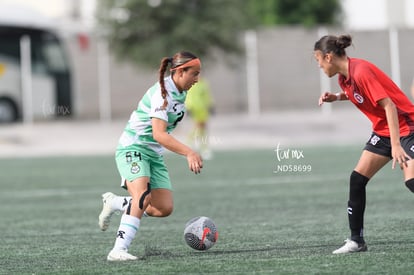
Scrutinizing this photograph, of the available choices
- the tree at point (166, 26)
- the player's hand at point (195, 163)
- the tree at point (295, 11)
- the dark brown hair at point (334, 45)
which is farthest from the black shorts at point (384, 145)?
the tree at point (295, 11)

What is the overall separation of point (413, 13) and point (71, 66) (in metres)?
20.1

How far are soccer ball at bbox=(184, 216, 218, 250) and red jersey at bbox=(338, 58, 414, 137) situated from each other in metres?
1.64

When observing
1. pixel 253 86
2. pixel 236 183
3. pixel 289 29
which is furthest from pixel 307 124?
pixel 236 183

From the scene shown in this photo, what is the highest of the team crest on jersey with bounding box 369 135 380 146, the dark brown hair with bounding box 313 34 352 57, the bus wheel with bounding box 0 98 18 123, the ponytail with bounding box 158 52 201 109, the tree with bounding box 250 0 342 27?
the tree with bounding box 250 0 342 27

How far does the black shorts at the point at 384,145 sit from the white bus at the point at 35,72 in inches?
923

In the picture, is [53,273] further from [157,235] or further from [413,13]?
[413,13]

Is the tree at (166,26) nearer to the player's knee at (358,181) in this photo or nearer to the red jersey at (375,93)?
the player's knee at (358,181)

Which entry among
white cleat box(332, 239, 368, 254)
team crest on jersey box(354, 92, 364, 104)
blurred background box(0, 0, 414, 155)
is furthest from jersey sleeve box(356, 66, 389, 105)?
blurred background box(0, 0, 414, 155)

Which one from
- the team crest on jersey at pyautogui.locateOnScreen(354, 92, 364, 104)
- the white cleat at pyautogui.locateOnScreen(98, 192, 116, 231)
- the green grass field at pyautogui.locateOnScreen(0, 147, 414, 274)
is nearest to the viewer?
the green grass field at pyautogui.locateOnScreen(0, 147, 414, 274)

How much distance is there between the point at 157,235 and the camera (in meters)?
9.29

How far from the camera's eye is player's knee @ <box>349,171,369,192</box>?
7469 millimetres

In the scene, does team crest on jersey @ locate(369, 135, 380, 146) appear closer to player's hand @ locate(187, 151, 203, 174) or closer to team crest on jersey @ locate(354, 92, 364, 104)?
team crest on jersey @ locate(354, 92, 364, 104)

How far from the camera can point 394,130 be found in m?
6.91

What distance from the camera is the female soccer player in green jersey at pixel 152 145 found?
7.35 m
